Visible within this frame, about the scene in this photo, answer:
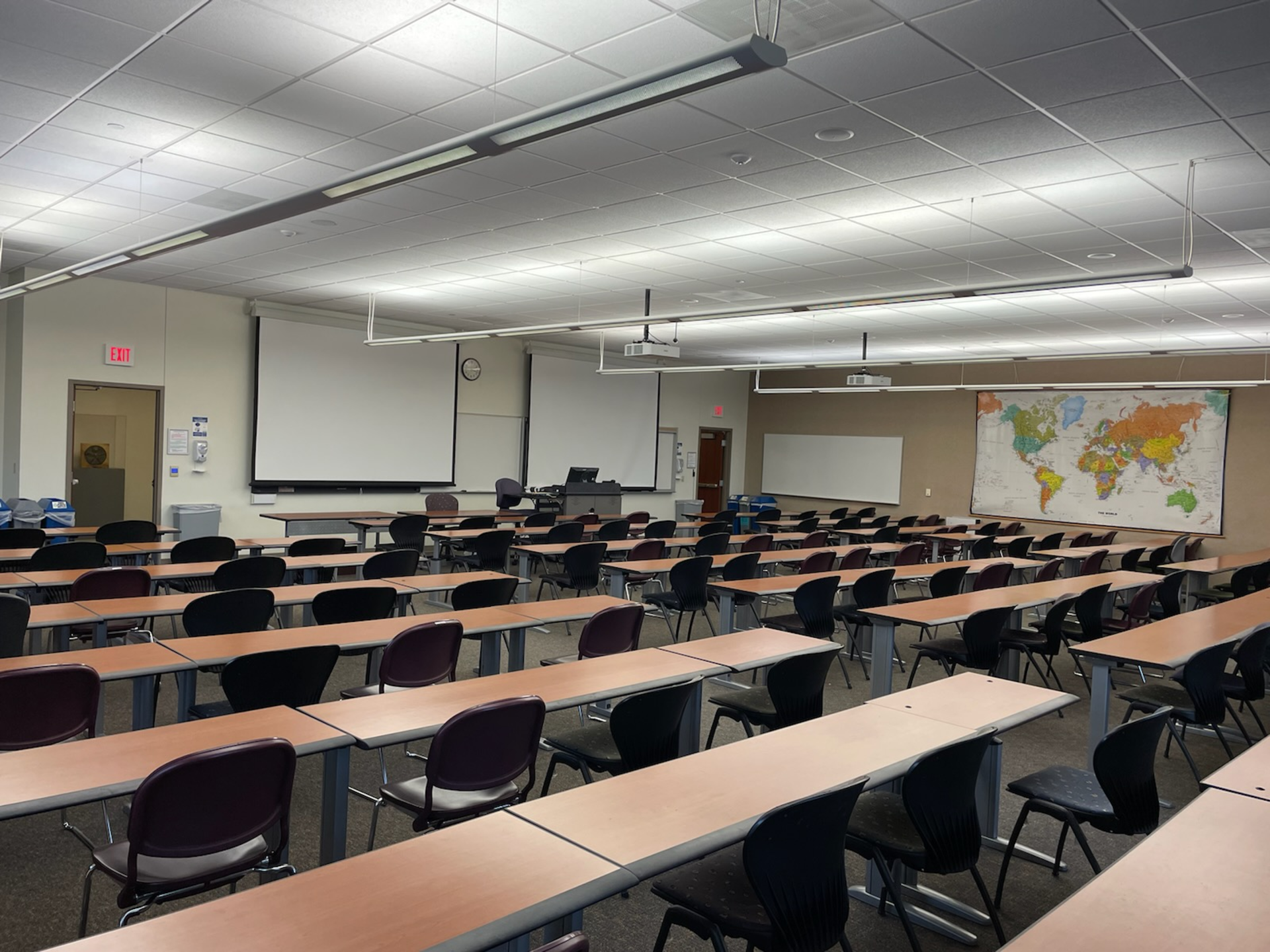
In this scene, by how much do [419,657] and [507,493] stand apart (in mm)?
9373

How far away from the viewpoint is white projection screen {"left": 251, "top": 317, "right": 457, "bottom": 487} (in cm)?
1157

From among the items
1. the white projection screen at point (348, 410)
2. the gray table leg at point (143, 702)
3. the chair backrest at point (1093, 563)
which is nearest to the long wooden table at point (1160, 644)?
the chair backrest at point (1093, 563)

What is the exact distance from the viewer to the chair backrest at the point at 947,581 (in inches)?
275

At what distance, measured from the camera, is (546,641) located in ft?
24.6

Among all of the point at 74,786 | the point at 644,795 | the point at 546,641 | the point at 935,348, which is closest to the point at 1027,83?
the point at 644,795

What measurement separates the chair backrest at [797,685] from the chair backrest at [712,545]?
500 centimetres

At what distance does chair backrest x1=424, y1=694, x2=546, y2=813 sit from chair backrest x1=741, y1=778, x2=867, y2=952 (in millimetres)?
1024

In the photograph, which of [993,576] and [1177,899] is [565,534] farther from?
[1177,899]

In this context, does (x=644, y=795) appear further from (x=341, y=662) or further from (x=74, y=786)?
(x=341, y=662)

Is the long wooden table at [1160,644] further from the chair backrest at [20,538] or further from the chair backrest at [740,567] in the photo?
the chair backrest at [20,538]

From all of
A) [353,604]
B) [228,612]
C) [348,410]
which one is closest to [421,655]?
[353,604]

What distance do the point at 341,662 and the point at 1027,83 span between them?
18.2 ft

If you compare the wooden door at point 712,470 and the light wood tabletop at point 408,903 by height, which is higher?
the wooden door at point 712,470

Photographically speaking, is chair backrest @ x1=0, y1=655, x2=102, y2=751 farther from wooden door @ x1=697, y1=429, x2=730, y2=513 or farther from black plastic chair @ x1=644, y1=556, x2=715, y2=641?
wooden door @ x1=697, y1=429, x2=730, y2=513
